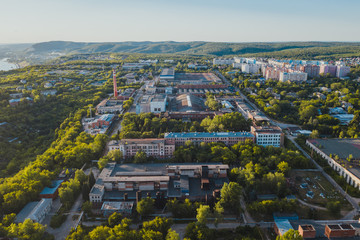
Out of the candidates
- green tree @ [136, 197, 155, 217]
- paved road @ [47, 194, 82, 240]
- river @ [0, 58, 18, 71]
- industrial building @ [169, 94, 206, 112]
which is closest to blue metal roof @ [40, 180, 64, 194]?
paved road @ [47, 194, 82, 240]

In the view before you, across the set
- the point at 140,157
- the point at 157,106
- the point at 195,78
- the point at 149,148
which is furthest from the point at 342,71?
the point at 140,157

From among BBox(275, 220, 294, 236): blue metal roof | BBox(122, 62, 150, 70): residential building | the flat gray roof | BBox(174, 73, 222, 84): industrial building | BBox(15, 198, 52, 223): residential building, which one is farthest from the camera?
BBox(122, 62, 150, 70): residential building

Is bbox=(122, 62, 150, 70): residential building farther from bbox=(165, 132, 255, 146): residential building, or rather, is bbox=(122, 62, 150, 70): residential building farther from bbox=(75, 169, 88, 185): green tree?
bbox=(75, 169, 88, 185): green tree

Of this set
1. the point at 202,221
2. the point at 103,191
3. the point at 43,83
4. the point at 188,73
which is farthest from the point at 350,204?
the point at 188,73

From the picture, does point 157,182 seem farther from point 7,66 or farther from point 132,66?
point 7,66

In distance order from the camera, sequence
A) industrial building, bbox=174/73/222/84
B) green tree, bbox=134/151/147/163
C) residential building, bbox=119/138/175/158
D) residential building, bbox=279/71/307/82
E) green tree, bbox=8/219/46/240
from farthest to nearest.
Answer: industrial building, bbox=174/73/222/84 < residential building, bbox=279/71/307/82 < residential building, bbox=119/138/175/158 < green tree, bbox=134/151/147/163 < green tree, bbox=8/219/46/240

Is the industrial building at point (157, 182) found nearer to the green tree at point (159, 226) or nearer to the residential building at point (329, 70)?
the green tree at point (159, 226)

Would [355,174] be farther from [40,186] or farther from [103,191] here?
[40,186]
